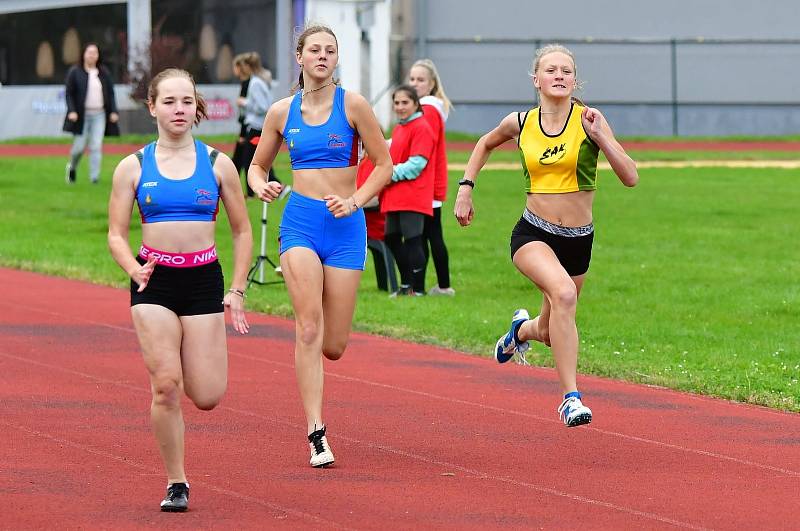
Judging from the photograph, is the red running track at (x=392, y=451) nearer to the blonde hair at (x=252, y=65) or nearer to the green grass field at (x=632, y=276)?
the green grass field at (x=632, y=276)

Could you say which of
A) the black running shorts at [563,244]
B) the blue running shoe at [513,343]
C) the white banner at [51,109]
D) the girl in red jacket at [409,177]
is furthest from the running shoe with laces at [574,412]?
the white banner at [51,109]

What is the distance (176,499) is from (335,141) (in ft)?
7.06

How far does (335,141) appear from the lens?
8.01 meters

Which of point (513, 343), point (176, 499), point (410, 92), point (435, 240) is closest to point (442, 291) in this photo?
point (435, 240)

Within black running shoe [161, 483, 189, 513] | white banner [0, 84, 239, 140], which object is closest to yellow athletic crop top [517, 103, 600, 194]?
black running shoe [161, 483, 189, 513]

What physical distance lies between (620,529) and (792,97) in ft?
137

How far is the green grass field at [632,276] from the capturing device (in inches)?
460

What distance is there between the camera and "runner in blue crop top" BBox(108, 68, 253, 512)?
6.73 m

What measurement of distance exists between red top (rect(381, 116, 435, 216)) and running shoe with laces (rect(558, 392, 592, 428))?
590 centimetres

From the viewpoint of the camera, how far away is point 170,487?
6.77 meters

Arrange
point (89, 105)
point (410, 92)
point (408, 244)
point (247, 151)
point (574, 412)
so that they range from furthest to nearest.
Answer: point (89, 105) < point (247, 151) < point (408, 244) < point (410, 92) < point (574, 412)

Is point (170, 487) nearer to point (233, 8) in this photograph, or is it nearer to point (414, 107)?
point (414, 107)

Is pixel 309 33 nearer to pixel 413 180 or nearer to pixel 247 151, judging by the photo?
pixel 413 180

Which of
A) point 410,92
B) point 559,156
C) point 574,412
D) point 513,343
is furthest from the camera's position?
point 410,92
